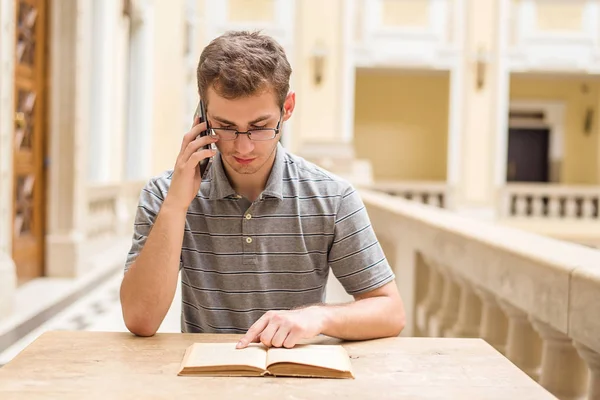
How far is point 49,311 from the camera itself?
6.23 m

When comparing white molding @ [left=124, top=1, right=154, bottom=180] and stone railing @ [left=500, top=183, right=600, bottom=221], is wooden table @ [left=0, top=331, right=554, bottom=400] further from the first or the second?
stone railing @ [left=500, top=183, right=600, bottom=221]

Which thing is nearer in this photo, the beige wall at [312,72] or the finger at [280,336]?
the finger at [280,336]

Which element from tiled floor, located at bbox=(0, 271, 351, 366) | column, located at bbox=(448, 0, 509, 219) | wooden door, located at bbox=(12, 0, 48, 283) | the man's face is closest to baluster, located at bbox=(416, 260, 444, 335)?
tiled floor, located at bbox=(0, 271, 351, 366)

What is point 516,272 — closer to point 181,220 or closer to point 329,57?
point 181,220

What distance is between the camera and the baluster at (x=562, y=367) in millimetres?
2090

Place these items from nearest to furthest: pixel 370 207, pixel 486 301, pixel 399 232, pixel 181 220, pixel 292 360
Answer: pixel 292 360, pixel 181 220, pixel 486 301, pixel 399 232, pixel 370 207

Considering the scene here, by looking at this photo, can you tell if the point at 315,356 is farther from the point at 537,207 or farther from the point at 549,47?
the point at 549,47

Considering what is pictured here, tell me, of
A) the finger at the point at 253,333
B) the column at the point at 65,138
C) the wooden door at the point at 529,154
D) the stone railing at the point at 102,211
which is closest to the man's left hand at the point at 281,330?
the finger at the point at 253,333

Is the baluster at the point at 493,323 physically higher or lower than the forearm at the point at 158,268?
lower

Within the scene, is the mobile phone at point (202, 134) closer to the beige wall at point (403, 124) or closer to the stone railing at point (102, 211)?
the stone railing at point (102, 211)

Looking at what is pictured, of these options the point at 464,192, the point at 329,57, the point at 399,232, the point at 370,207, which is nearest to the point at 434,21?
the point at 329,57

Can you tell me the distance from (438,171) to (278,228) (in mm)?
17173

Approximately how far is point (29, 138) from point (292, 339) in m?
6.46

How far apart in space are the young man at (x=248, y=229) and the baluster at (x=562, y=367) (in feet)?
1.54
